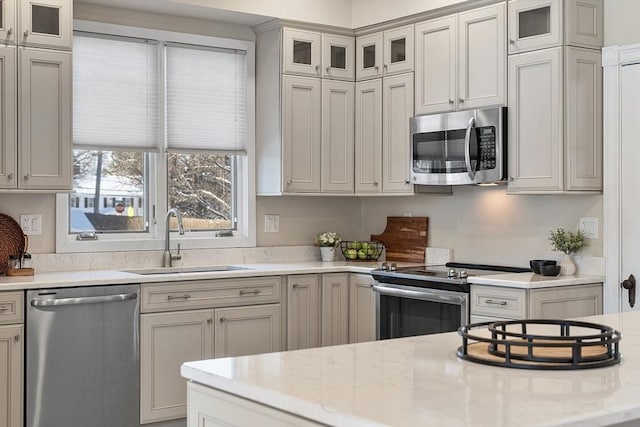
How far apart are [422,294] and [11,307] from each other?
7.21 ft

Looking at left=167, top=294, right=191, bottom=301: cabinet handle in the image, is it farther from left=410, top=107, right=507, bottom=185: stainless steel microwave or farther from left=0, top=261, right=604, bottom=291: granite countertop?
left=410, top=107, right=507, bottom=185: stainless steel microwave

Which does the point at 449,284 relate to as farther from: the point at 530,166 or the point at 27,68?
the point at 27,68

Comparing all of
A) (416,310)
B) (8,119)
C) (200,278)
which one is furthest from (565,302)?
(8,119)

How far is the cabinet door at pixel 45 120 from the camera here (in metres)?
4.49

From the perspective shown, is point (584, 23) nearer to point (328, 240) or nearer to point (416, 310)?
point (416, 310)

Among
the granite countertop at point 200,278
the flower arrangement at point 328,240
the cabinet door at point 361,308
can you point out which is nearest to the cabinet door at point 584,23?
the granite countertop at point 200,278

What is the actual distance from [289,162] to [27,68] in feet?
5.76

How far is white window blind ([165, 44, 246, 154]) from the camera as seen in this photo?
17.9 feet

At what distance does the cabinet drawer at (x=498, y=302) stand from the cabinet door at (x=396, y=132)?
1.10 metres

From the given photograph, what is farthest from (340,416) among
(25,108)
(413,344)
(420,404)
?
(25,108)

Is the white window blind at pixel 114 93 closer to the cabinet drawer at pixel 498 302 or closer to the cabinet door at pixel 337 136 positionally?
the cabinet door at pixel 337 136

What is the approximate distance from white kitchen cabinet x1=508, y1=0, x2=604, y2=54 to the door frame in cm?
14

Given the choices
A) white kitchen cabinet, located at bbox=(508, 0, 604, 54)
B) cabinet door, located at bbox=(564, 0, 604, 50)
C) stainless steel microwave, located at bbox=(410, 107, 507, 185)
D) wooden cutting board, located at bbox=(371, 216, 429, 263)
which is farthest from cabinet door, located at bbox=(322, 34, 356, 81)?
cabinet door, located at bbox=(564, 0, 604, 50)

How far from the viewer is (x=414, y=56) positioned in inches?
210
